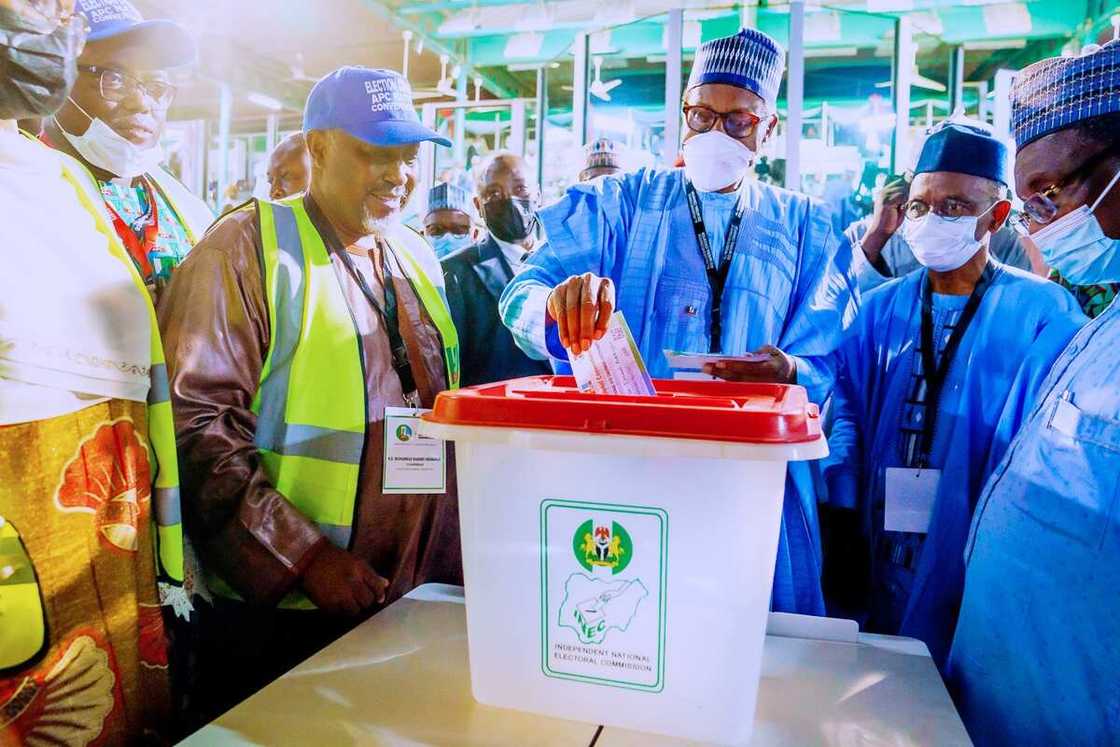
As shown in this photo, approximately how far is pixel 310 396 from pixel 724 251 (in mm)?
993

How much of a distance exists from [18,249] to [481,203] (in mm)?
2224

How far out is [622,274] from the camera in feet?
6.11

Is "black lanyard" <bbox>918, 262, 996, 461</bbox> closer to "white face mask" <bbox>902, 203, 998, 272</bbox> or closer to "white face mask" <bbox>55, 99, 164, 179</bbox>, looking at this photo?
"white face mask" <bbox>902, 203, 998, 272</bbox>

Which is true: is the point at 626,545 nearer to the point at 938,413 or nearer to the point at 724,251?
the point at 724,251

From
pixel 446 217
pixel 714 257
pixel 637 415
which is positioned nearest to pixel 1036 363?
pixel 714 257

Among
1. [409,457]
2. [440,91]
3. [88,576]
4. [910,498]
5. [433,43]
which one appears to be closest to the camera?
[88,576]

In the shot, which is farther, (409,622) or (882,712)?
(409,622)

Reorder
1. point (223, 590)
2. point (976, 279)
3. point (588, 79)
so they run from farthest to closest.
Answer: point (588, 79) → point (976, 279) → point (223, 590)

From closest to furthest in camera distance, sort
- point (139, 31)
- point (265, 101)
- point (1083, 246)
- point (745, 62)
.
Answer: point (139, 31) → point (1083, 246) → point (745, 62) → point (265, 101)

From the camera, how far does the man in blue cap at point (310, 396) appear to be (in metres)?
1.31

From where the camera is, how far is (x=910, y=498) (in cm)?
198

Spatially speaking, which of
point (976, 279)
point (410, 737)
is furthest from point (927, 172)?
point (410, 737)

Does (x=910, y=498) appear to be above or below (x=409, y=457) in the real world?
below

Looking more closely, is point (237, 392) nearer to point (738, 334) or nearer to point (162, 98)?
point (162, 98)
